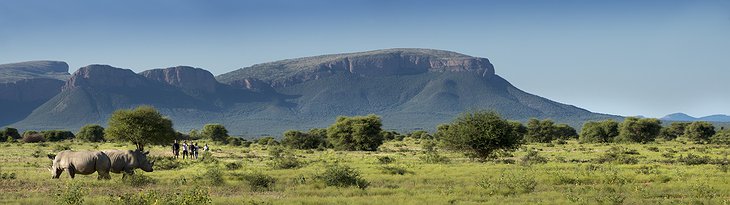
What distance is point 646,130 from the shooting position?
10481 cm

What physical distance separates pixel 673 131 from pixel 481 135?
98.5 meters

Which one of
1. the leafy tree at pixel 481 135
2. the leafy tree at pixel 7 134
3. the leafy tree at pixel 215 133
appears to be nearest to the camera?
the leafy tree at pixel 481 135

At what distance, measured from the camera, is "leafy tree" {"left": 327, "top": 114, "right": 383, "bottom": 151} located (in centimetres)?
7856

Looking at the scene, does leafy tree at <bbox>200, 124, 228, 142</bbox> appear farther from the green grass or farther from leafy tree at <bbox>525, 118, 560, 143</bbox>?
the green grass

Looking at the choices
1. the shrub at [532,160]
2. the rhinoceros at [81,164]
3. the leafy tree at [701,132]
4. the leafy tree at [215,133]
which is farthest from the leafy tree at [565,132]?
the rhinoceros at [81,164]

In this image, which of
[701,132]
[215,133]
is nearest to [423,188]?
[215,133]

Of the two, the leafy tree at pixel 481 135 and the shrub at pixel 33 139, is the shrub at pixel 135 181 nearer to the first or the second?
the leafy tree at pixel 481 135

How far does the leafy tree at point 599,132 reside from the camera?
109688 mm

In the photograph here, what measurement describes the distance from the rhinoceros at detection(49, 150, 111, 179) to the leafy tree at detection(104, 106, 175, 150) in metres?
26.6

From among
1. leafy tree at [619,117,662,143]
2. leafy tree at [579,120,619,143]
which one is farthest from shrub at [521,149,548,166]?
leafy tree at [579,120,619,143]

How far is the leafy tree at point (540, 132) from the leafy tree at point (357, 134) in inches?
1808

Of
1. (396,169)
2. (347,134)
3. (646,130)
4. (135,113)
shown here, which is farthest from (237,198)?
(646,130)

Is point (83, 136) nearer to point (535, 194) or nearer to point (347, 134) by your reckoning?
point (347, 134)

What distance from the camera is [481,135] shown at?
47500 mm
